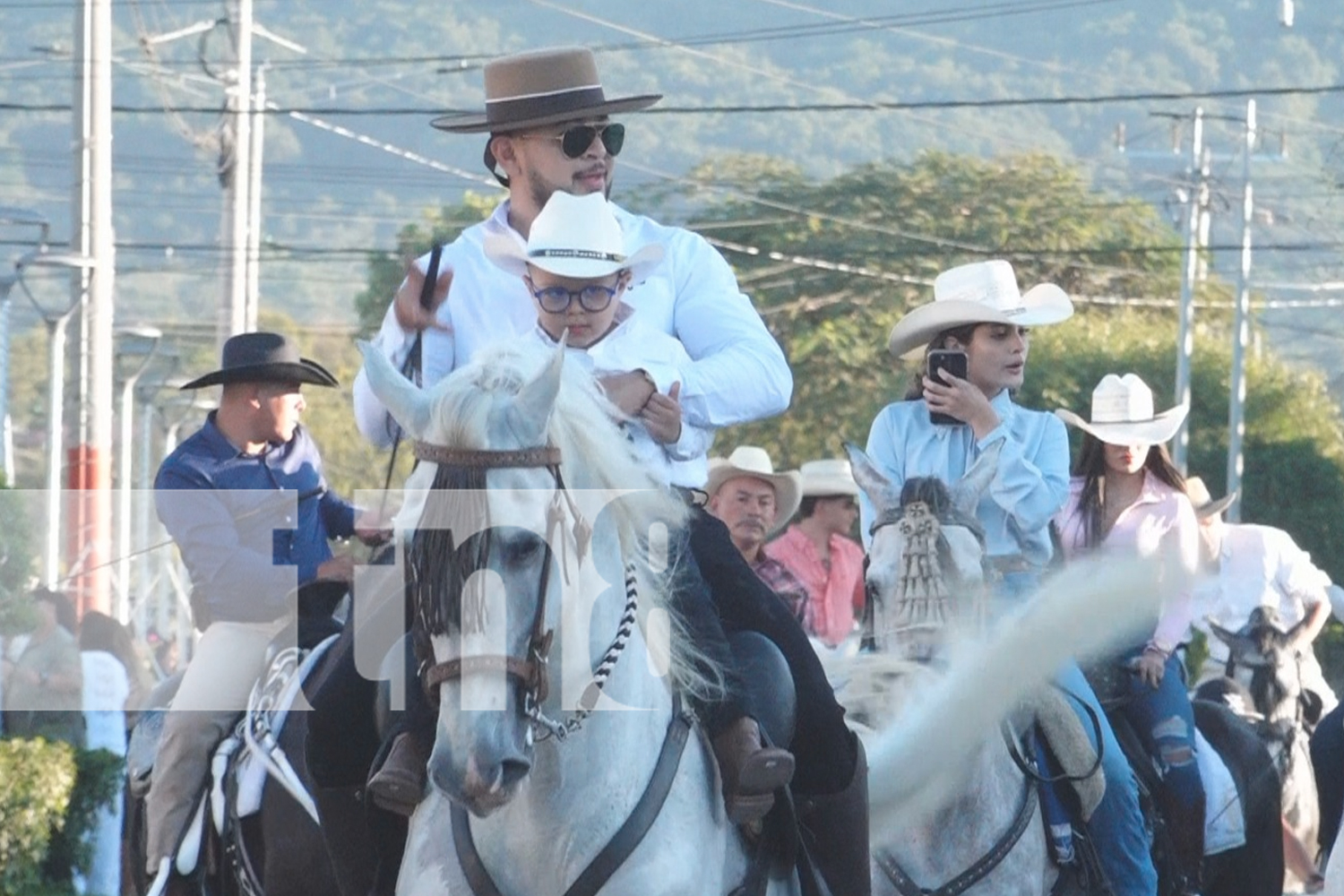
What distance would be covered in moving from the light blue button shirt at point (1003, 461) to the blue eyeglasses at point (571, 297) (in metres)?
2.25

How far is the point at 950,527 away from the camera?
24.1 feet

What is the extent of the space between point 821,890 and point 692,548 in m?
0.90

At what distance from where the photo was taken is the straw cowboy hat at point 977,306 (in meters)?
8.22

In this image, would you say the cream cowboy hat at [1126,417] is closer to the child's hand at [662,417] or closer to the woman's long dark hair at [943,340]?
the woman's long dark hair at [943,340]

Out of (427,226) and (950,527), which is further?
(427,226)

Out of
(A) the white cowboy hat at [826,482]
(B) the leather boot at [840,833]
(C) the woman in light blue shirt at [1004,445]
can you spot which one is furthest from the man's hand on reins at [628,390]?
(A) the white cowboy hat at [826,482]

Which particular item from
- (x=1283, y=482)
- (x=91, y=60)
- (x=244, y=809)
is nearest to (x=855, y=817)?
(x=244, y=809)

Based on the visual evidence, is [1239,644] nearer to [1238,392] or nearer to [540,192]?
[540,192]

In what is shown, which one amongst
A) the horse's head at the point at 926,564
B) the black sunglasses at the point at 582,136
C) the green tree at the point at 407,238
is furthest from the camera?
the green tree at the point at 407,238

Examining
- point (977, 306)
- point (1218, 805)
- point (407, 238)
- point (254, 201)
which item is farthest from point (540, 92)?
point (407, 238)

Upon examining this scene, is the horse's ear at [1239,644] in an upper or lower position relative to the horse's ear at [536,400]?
lower

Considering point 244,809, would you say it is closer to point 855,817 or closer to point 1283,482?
point 855,817

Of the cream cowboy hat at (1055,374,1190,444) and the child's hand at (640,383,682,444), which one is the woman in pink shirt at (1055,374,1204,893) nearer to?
the cream cowboy hat at (1055,374,1190,444)

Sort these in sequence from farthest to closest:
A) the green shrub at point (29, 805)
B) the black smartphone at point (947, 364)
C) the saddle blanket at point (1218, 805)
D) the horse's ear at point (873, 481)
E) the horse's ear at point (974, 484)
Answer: the green shrub at point (29, 805)
the saddle blanket at point (1218, 805)
the black smartphone at point (947, 364)
the horse's ear at point (873, 481)
the horse's ear at point (974, 484)
